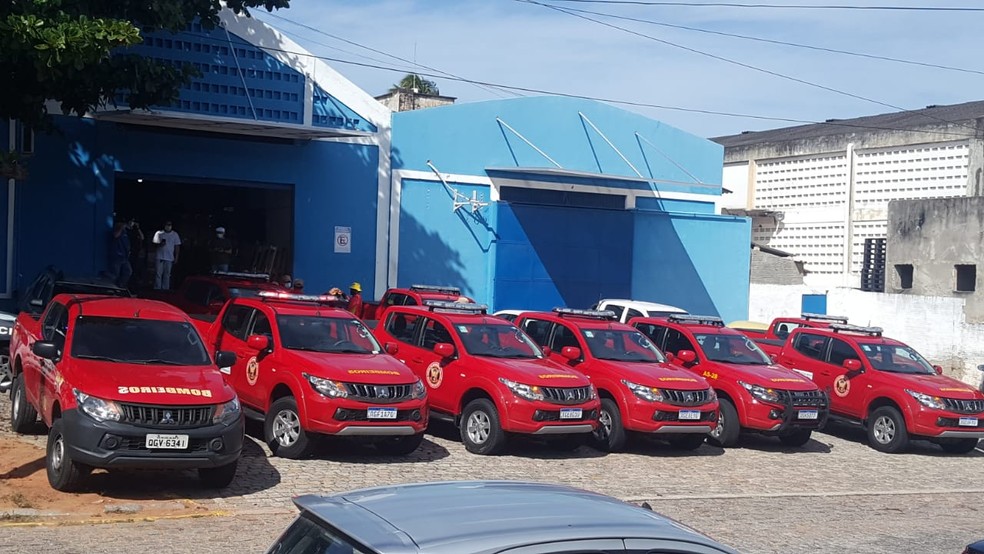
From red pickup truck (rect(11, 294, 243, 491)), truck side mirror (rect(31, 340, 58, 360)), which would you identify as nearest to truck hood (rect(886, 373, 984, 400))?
red pickup truck (rect(11, 294, 243, 491))

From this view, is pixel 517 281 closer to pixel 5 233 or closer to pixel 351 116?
pixel 351 116

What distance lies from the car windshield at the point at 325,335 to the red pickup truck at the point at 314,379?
1cm

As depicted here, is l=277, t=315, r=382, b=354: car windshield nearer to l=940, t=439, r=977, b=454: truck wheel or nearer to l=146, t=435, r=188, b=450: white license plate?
l=146, t=435, r=188, b=450: white license plate

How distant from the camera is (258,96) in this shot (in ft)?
78.0

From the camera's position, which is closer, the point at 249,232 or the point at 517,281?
the point at 517,281

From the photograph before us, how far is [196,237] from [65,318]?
1922 centimetres

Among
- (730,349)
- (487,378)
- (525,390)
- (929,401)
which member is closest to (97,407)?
(487,378)

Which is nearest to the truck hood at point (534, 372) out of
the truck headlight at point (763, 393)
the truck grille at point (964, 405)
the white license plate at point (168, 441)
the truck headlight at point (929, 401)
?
the truck headlight at point (763, 393)

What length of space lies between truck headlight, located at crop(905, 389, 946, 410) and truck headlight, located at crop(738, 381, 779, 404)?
2521 millimetres

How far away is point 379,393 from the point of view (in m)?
13.0

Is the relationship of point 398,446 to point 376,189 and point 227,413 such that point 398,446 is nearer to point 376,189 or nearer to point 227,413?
point 227,413

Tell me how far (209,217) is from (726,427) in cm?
1946

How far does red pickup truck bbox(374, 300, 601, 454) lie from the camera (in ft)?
46.7

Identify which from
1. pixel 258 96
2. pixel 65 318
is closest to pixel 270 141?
pixel 258 96
